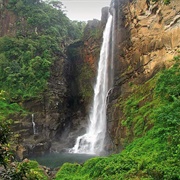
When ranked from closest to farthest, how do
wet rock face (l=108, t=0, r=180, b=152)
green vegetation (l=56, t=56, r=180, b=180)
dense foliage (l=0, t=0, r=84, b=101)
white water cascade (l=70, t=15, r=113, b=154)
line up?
1. green vegetation (l=56, t=56, r=180, b=180)
2. wet rock face (l=108, t=0, r=180, b=152)
3. white water cascade (l=70, t=15, r=113, b=154)
4. dense foliage (l=0, t=0, r=84, b=101)

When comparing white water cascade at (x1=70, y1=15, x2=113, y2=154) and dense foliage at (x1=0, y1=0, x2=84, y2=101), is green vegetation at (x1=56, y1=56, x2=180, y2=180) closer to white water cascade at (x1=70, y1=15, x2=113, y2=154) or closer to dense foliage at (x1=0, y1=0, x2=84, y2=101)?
white water cascade at (x1=70, y1=15, x2=113, y2=154)

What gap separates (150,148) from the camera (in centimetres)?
1041

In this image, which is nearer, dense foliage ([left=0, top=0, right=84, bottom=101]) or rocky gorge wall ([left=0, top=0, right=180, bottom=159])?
rocky gorge wall ([left=0, top=0, right=180, bottom=159])

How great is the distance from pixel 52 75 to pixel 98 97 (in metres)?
7.05

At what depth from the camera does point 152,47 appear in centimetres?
2009

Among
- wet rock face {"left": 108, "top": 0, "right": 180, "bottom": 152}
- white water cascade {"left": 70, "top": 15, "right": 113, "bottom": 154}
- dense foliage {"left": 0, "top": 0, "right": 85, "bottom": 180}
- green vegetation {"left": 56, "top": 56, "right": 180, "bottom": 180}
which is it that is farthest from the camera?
dense foliage {"left": 0, "top": 0, "right": 85, "bottom": 180}

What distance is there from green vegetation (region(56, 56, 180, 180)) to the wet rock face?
2.80m

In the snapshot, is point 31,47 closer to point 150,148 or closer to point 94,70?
point 94,70

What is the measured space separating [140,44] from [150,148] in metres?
13.2

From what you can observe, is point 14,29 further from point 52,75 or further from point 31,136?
point 31,136

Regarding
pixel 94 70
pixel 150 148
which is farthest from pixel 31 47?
pixel 150 148

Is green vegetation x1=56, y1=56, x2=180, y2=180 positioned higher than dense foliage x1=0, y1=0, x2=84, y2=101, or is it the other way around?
dense foliage x1=0, y1=0, x2=84, y2=101

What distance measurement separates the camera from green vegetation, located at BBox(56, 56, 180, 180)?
8453 mm

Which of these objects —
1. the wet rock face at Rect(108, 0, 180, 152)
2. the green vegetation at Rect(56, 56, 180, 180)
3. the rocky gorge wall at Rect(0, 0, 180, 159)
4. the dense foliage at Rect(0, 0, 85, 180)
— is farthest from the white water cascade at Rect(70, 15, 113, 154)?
the green vegetation at Rect(56, 56, 180, 180)
